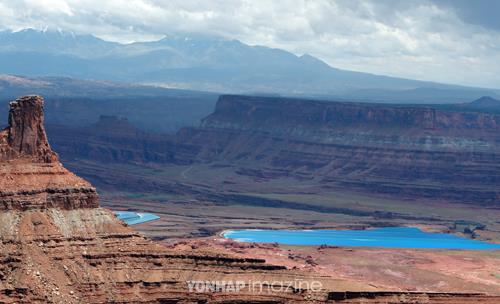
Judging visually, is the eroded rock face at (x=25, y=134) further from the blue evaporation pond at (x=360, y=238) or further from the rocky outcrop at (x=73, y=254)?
the blue evaporation pond at (x=360, y=238)

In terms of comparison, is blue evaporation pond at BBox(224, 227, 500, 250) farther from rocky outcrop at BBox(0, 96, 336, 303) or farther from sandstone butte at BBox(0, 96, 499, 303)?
rocky outcrop at BBox(0, 96, 336, 303)

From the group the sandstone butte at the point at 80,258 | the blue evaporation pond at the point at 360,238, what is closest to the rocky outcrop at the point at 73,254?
the sandstone butte at the point at 80,258

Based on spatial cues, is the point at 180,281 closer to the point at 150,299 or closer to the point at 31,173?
the point at 150,299

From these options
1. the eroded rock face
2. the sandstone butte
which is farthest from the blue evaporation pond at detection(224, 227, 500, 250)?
the eroded rock face

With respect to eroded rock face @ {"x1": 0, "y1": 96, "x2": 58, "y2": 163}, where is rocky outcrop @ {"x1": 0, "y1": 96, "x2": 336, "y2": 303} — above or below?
below

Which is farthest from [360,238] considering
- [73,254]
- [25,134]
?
[73,254]
